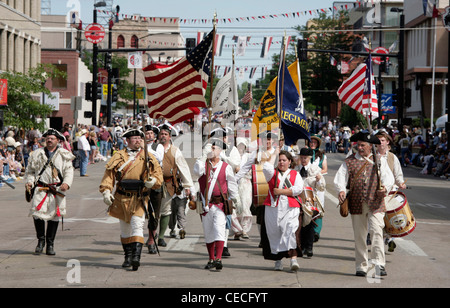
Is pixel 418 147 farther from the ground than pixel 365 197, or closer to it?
farther from the ground

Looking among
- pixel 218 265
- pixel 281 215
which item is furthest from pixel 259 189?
pixel 218 265

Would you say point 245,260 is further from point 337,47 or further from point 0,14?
point 337,47

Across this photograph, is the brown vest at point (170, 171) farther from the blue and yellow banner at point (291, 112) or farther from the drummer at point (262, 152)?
the blue and yellow banner at point (291, 112)

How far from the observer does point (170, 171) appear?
11.8 metres

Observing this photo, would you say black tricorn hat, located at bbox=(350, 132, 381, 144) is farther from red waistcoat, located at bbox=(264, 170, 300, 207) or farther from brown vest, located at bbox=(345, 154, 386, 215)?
red waistcoat, located at bbox=(264, 170, 300, 207)

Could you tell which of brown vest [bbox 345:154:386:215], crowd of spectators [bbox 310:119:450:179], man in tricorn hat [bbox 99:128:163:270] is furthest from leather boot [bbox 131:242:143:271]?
crowd of spectators [bbox 310:119:450:179]

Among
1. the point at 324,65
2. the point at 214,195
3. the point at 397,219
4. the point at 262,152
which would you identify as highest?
the point at 324,65

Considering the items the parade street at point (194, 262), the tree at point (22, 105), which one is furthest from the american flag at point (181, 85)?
the tree at point (22, 105)

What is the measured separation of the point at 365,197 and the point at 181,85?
408cm

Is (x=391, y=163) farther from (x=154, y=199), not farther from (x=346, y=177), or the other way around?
(x=154, y=199)

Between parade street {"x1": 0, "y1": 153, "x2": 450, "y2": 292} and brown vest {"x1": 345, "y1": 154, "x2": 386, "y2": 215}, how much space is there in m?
0.87

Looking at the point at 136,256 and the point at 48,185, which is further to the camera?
the point at 48,185

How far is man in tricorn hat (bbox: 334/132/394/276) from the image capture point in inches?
370
